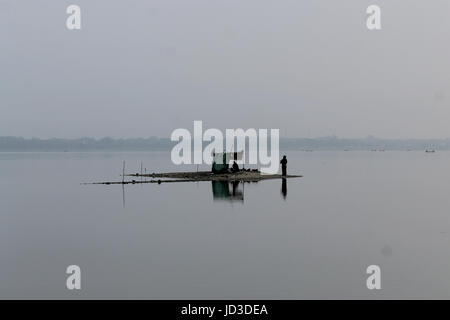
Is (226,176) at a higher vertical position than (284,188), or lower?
higher

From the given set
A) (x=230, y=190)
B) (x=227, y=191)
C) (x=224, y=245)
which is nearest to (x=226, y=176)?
(x=230, y=190)

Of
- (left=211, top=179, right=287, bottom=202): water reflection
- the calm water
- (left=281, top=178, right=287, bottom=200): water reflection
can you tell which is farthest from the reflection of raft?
the calm water

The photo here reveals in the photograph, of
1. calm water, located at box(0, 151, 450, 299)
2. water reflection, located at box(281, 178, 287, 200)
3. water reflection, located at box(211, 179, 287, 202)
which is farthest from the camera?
water reflection, located at box(281, 178, 287, 200)

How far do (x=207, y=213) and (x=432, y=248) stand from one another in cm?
1601

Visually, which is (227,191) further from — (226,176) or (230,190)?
(226,176)

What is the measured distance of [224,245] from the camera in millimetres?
28172

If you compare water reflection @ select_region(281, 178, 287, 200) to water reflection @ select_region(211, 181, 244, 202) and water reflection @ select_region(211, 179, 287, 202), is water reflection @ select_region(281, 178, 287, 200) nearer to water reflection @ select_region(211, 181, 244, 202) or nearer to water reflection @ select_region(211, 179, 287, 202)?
water reflection @ select_region(211, 179, 287, 202)

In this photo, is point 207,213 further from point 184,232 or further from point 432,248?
point 432,248

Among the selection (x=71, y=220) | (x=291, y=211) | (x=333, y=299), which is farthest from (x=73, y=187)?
(x=333, y=299)

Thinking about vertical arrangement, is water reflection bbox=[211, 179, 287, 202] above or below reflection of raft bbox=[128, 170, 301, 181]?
below

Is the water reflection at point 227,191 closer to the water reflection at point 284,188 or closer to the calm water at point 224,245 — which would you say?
the calm water at point 224,245

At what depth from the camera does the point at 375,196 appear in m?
52.9

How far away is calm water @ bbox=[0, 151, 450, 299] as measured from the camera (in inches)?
818
